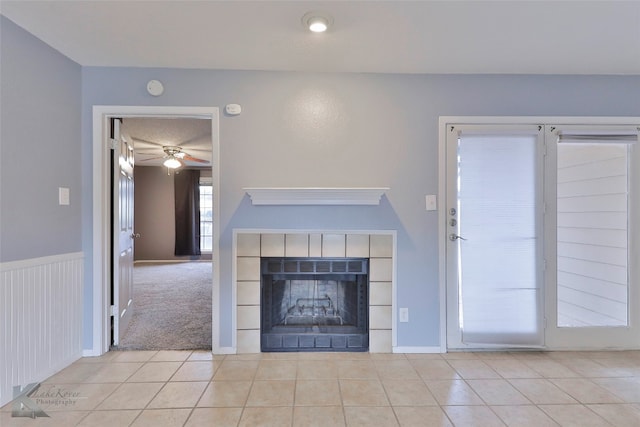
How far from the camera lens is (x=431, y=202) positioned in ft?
8.39

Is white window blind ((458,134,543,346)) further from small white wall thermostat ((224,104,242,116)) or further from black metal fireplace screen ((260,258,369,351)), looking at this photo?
small white wall thermostat ((224,104,242,116))

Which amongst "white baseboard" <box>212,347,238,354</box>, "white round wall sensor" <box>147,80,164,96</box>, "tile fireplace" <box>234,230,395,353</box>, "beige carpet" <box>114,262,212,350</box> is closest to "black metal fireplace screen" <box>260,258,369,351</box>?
"tile fireplace" <box>234,230,395,353</box>

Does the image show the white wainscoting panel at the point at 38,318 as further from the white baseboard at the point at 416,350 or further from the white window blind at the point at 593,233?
the white window blind at the point at 593,233

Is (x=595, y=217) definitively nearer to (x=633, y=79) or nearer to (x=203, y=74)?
(x=633, y=79)

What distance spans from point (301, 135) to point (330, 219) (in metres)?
0.70

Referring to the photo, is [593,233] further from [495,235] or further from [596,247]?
[495,235]

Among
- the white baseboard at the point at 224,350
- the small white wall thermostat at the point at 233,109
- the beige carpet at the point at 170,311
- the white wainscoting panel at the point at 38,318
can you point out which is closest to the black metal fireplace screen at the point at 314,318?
the white baseboard at the point at 224,350

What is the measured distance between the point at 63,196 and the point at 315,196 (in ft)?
5.91

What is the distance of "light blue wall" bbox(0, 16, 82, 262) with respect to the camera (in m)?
1.90

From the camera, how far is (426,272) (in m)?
2.58

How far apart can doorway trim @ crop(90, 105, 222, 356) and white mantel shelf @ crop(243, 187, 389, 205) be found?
0.37m

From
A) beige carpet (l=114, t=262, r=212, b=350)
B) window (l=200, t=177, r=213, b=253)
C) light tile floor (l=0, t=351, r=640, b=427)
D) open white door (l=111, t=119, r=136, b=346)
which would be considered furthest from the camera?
window (l=200, t=177, r=213, b=253)

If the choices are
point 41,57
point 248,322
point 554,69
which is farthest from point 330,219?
point 41,57

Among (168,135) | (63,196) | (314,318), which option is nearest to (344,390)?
(314,318)
